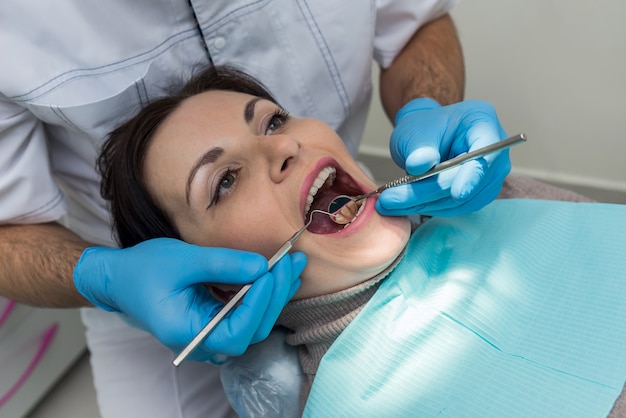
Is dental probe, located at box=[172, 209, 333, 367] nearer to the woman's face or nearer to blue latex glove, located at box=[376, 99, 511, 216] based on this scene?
the woman's face

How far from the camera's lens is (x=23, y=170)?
1252mm

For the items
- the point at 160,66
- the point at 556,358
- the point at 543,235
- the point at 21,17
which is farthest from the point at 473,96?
the point at 21,17

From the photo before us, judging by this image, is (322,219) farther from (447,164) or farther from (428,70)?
(428,70)

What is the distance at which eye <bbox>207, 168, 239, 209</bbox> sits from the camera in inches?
42.9

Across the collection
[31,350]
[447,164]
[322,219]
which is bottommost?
[31,350]

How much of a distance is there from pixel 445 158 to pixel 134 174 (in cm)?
62

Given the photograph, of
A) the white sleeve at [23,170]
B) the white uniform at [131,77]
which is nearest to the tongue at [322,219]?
the white uniform at [131,77]

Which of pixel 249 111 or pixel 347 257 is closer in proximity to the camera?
pixel 347 257

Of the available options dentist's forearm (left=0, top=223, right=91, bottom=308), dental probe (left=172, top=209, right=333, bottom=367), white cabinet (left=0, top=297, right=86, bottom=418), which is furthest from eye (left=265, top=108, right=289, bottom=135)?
white cabinet (left=0, top=297, right=86, bottom=418)

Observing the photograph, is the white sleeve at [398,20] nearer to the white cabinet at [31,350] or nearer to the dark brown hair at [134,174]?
the dark brown hair at [134,174]

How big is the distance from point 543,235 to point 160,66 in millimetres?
887

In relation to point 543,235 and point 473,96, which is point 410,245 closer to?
point 543,235

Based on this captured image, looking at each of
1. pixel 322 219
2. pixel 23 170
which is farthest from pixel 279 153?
pixel 23 170

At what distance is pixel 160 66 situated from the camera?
1.32 meters
